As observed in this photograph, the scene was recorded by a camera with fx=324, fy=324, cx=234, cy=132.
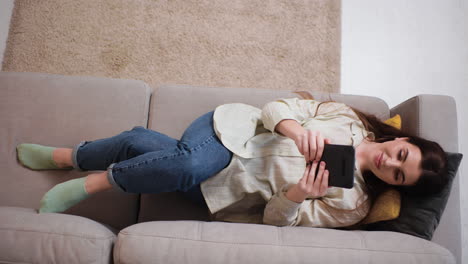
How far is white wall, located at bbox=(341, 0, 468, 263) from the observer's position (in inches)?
64.7

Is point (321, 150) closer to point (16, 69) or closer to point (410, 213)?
point (410, 213)

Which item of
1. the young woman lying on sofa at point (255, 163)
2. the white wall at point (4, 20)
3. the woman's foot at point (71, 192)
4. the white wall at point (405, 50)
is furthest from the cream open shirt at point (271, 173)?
the white wall at point (4, 20)

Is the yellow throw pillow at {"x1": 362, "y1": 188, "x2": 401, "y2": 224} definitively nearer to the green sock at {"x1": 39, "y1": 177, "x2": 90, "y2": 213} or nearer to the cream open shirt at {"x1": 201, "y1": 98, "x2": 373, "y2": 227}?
the cream open shirt at {"x1": 201, "y1": 98, "x2": 373, "y2": 227}

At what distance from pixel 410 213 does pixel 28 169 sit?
1210 millimetres

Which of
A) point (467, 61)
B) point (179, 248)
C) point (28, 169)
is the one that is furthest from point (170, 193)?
point (467, 61)

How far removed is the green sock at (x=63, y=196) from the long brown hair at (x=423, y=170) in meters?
0.89

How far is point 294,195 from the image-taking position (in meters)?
0.88

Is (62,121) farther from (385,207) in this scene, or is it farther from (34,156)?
(385,207)

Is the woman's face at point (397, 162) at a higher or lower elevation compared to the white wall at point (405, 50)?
lower

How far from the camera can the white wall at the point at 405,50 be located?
1.64 meters

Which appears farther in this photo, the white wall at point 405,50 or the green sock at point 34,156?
the white wall at point 405,50

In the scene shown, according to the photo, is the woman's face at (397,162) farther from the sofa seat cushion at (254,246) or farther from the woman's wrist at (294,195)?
the woman's wrist at (294,195)

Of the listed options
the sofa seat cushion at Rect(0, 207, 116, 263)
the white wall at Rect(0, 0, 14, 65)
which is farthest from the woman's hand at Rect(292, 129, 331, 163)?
the white wall at Rect(0, 0, 14, 65)

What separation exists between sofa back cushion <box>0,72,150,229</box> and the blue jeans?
94 mm
